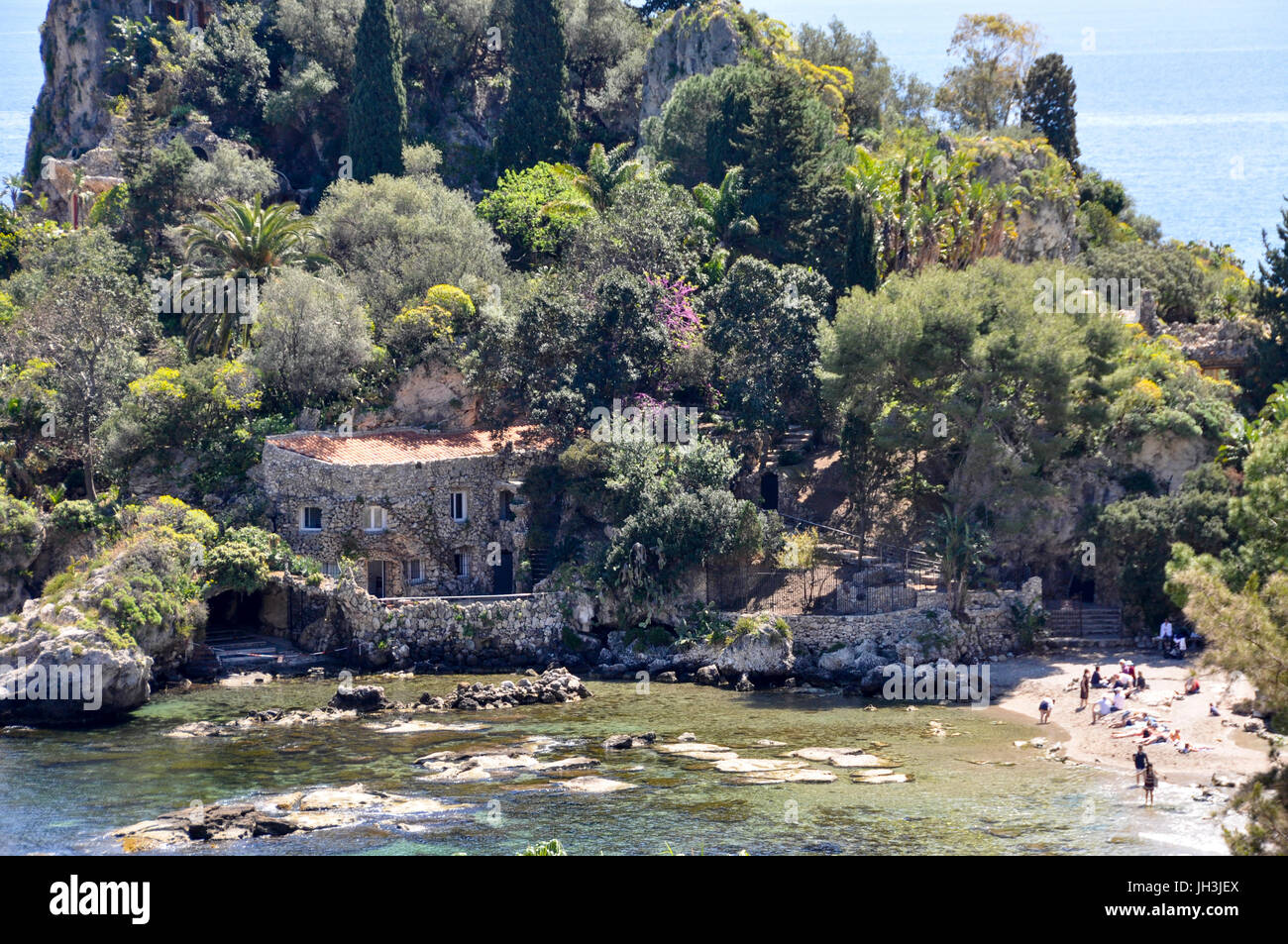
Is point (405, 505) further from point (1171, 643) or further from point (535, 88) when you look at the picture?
point (535, 88)

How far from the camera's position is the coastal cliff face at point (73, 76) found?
76625 mm

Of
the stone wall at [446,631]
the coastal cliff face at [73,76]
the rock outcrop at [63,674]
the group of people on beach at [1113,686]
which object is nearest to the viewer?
the group of people on beach at [1113,686]

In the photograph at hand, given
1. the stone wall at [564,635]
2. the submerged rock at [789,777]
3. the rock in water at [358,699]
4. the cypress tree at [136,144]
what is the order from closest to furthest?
the submerged rock at [789,777] → the rock in water at [358,699] → the stone wall at [564,635] → the cypress tree at [136,144]

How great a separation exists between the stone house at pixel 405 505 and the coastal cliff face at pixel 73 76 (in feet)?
105

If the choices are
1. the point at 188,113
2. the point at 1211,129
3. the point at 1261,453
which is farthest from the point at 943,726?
the point at 1211,129

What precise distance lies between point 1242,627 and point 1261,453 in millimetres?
11597

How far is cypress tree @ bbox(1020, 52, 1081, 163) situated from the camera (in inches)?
3012

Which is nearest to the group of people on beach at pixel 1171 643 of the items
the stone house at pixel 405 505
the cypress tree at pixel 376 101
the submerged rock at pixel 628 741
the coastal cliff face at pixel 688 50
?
the submerged rock at pixel 628 741

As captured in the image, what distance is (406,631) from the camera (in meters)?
49.6

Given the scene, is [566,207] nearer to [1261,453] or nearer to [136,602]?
[136,602]

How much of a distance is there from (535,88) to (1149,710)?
43.1 meters

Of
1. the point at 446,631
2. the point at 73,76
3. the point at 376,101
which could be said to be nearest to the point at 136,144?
the point at 376,101

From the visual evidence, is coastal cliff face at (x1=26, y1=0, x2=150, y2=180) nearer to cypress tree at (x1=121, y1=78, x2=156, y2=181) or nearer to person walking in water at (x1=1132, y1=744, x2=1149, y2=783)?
cypress tree at (x1=121, y1=78, x2=156, y2=181)

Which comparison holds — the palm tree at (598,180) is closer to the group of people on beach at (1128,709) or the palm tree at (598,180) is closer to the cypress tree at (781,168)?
the cypress tree at (781,168)
